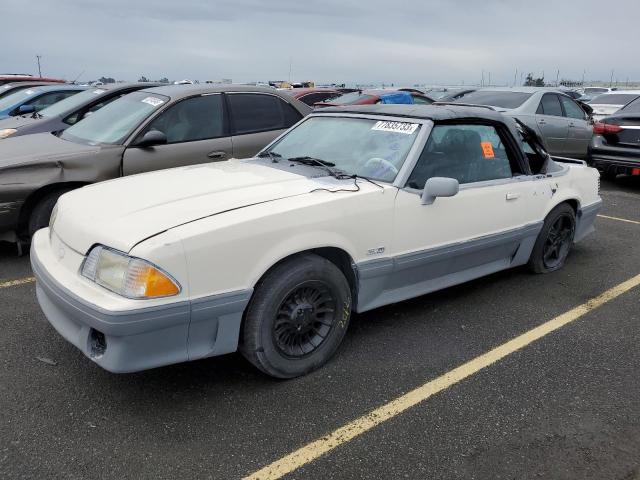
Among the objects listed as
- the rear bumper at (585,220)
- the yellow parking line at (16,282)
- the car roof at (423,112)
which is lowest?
the yellow parking line at (16,282)

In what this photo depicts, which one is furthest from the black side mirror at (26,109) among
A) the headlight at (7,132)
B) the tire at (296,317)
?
the tire at (296,317)

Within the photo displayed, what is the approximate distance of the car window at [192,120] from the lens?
216 inches

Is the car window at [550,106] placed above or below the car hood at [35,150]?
above

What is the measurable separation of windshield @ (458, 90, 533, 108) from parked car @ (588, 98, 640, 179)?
1.30 meters

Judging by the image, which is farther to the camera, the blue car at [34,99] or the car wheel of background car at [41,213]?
the blue car at [34,99]

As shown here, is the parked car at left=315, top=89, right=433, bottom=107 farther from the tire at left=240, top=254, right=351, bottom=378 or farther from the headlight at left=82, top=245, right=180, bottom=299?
the headlight at left=82, top=245, right=180, bottom=299

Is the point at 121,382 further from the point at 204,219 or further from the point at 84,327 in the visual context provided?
the point at 204,219

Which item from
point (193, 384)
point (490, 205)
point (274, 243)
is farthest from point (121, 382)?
point (490, 205)

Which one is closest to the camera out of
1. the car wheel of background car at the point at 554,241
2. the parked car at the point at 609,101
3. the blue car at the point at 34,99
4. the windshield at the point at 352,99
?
the car wheel of background car at the point at 554,241

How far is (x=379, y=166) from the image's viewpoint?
358 centimetres

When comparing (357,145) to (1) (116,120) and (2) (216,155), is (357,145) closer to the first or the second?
(2) (216,155)

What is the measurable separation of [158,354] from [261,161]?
1843 millimetres

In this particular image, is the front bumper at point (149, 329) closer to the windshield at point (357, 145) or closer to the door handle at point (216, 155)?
the windshield at point (357, 145)

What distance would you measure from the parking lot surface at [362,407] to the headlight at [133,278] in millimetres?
669
